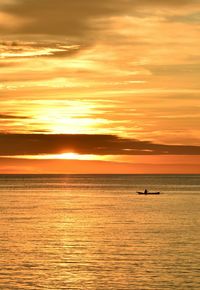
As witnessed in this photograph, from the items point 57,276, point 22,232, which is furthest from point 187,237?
point 57,276

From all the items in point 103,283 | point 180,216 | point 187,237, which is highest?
point 180,216

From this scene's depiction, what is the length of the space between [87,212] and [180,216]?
22222mm

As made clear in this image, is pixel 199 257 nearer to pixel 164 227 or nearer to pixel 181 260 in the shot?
pixel 181 260

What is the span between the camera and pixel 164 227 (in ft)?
307

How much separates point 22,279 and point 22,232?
109 ft

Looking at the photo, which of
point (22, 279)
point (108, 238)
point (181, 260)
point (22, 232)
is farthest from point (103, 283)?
point (22, 232)

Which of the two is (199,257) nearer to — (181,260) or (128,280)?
(181,260)

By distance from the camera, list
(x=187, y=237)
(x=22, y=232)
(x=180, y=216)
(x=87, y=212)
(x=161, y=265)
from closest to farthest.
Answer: (x=161, y=265), (x=187, y=237), (x=22, y=232), (x=180, y=216), (x=87, y=212)

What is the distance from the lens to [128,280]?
5462cm

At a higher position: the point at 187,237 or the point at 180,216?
the point at 180,216

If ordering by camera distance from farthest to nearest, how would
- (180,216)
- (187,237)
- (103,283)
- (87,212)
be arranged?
1. (87,212)
2. (180,216)
3. (187,237)
4. (103,283)

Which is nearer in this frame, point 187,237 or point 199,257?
point 199,257

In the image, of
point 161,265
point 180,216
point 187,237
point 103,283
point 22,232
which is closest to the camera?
point 103,283

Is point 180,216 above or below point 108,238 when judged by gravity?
above
